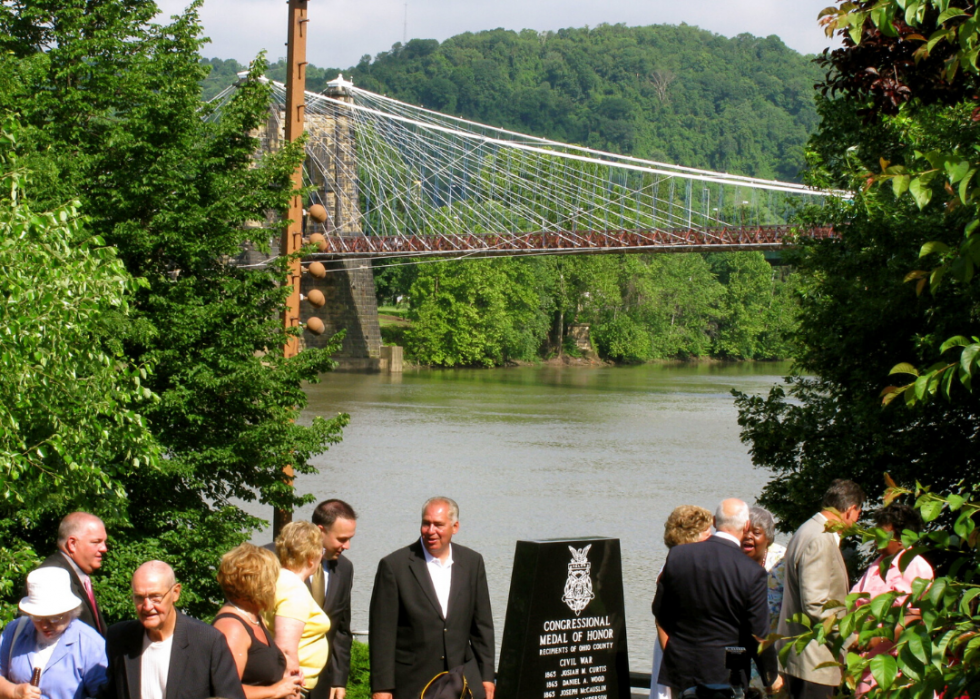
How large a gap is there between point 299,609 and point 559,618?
138 cm

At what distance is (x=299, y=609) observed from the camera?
3826 millimetres

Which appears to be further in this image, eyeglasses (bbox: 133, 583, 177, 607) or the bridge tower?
the bridge tower

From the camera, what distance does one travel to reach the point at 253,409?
28.7 ft

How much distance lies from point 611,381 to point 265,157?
39.6 meters

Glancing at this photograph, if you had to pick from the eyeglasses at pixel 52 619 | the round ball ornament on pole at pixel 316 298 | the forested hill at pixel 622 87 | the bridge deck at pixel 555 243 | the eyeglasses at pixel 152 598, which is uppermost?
the forested hill at pixel 622 87

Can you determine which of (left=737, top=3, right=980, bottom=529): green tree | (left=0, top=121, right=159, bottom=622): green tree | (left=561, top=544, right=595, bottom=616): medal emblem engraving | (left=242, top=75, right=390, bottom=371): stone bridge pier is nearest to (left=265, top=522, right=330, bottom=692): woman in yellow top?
(left=561, top=544, right=595, bottom=616): medal emblem engraving

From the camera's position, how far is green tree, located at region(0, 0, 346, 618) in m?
8.38

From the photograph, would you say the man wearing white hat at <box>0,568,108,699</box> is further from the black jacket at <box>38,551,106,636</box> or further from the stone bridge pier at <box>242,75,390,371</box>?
the stone bridge pier at <box>242,75,390,371</box>

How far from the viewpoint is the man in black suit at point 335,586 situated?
457cm

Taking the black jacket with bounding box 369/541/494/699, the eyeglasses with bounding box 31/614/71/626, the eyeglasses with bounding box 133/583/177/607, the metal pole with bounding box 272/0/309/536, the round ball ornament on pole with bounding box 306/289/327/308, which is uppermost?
the metal pole with bounding box 272/0/309/536

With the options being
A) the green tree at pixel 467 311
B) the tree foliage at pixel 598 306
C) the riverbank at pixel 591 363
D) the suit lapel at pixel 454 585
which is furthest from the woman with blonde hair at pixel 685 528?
the green tree at pixel 467 311

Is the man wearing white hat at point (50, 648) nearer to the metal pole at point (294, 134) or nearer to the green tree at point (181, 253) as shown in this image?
the green tree at point (181, 253)

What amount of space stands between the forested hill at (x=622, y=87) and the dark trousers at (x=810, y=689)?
131367 mm

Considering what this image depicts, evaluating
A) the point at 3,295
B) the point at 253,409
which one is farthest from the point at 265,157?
the point at 3,295
